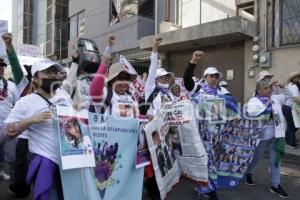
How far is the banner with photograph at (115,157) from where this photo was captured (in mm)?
3832

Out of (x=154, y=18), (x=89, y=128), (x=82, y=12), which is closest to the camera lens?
(x=89, y=128)

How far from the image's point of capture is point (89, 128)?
3689mm

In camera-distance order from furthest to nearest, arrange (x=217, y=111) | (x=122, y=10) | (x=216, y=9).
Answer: (x=122, y=10) → (x=216, y=9) → (x=217, y=111)

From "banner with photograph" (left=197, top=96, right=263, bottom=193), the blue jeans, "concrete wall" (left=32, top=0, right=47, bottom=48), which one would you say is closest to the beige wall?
the blue jeans

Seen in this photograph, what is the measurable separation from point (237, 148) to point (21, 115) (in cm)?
327

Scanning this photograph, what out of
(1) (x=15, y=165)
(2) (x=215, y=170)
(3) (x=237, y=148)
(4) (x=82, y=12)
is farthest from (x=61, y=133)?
(4) (x=82, y=12)

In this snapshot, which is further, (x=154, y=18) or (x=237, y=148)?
(x=154, y=18)

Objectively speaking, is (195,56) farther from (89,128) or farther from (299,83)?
(299,83)

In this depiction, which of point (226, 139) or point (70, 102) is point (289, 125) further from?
point (70, 102)

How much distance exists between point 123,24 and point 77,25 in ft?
25.9

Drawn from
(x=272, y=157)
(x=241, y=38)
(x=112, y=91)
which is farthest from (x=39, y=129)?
(x=241, y=38)

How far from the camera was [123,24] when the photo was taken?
19.1m

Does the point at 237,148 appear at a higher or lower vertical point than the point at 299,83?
lower

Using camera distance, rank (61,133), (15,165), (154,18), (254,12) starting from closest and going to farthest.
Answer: (61,133) < (15,165) < (254,12) < (154,18)
